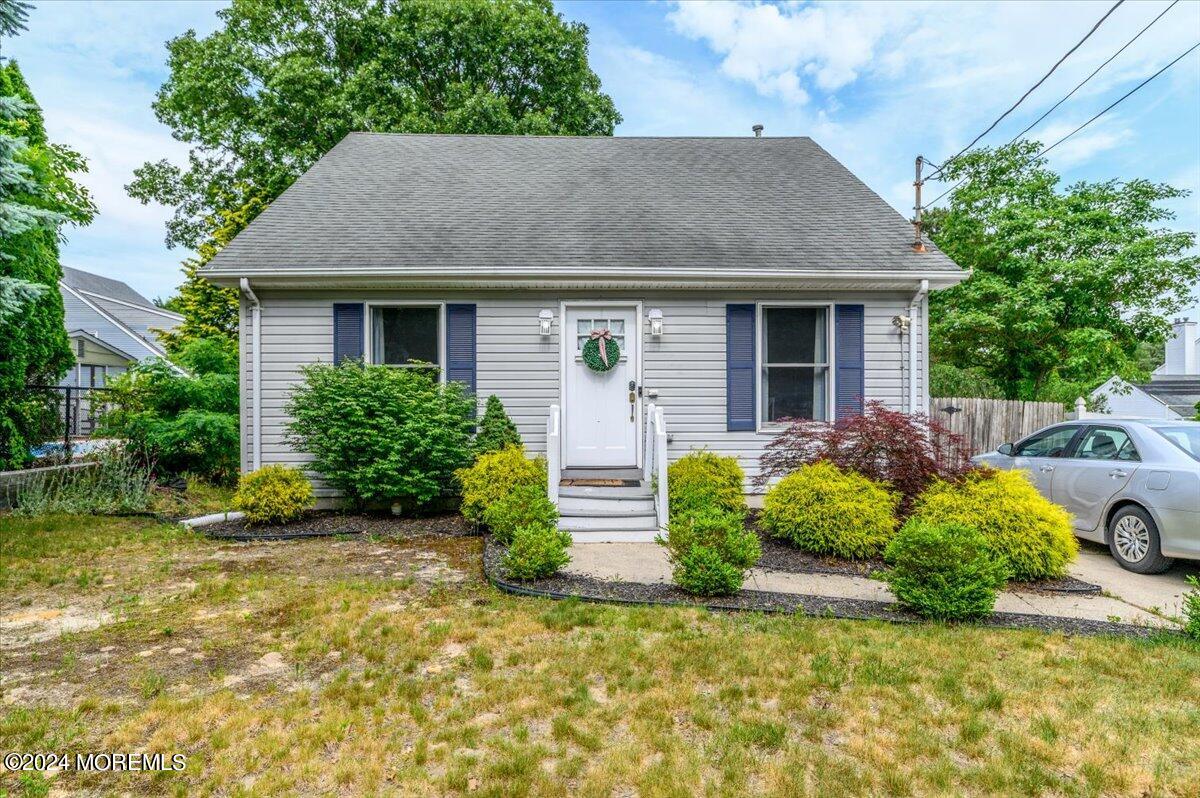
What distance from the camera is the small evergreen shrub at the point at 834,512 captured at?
514 centimetres

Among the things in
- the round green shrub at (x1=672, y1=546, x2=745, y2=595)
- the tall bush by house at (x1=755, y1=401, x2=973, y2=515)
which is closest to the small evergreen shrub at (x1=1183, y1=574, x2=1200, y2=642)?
the tall bush by house at (x1=755, y1=401, x2=973, y2=515)

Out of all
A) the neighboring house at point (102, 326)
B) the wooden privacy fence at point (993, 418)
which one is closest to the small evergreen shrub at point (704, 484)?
the wooden privacy fence at point (993, 418)

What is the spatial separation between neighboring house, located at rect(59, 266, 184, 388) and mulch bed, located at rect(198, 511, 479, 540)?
525 inches

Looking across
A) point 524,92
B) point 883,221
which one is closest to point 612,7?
point 524,92

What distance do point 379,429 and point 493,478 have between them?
1435 millimetres

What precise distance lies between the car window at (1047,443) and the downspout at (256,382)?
344 inches

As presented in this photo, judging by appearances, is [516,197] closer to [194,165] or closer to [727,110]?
[727,110]

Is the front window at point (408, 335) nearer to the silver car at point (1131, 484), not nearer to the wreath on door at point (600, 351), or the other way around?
the wreath on door at point (600, 351)

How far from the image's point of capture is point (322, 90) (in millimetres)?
15250

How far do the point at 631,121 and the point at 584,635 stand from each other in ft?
60.8

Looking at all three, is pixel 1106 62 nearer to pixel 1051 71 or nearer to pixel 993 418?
pixel 1051 71

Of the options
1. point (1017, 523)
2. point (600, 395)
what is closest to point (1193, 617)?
point (1017, 523)

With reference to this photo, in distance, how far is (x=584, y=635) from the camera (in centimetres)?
357

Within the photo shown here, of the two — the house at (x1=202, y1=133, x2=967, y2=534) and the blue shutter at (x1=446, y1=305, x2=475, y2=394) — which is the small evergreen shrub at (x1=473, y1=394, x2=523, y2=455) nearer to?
the house at (x1=202, y1=133, x2=967, y2=534)
